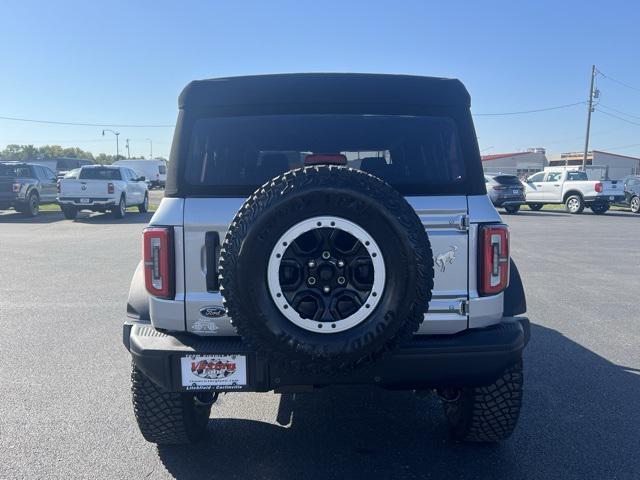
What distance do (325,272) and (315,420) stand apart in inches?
66.5

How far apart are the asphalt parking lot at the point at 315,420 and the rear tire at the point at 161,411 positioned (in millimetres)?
143

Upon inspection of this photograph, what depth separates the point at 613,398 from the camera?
13.9ft

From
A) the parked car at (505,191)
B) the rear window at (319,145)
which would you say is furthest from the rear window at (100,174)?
the rear window at (319,145)

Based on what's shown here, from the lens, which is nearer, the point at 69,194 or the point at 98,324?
the point at 98,324

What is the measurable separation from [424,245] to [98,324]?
470 centimetres

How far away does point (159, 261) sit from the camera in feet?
9.64

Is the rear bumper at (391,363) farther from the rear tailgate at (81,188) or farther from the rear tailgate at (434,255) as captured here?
the rear tailgate at (81,188)

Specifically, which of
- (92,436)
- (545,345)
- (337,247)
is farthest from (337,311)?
(545,345)

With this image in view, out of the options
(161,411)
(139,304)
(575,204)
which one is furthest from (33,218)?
(575,204)

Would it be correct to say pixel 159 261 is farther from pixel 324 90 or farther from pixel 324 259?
pixel 324 90

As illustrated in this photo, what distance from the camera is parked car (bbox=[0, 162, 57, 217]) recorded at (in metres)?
18.8

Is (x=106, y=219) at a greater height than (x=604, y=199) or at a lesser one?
lesser

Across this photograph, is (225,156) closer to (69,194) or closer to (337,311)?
(337,311)

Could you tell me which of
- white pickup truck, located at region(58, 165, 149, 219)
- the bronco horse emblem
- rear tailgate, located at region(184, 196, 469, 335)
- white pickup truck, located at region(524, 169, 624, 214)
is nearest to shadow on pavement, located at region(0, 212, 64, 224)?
white pickup truck, located at region(58, 165, 149, 219)
